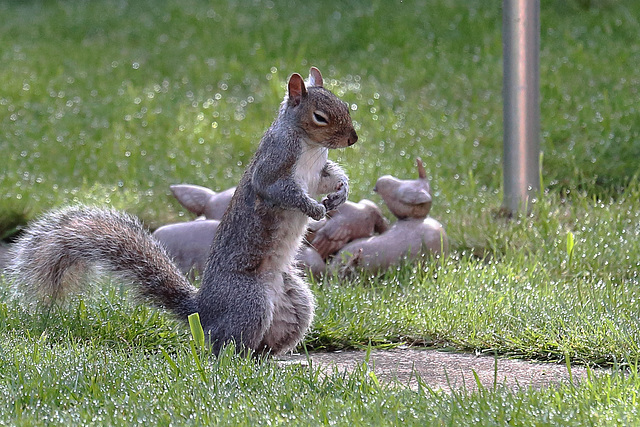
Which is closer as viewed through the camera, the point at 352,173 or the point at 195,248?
the point at 195,248

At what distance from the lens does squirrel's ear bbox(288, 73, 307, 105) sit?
10.3ft

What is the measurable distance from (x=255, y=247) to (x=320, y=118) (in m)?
0.51

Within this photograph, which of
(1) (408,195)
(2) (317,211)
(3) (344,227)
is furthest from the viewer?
(3) (344,227)

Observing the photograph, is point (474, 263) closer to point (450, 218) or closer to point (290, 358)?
point (450, 218)

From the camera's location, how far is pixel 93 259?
332cm

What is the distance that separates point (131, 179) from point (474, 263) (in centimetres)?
266

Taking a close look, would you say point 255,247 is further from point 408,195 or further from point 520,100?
point 520,100

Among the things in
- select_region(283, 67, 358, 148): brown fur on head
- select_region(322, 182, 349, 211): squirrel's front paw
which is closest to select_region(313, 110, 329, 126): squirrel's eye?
select_region(283, 67, 358, 148): brown fur on head

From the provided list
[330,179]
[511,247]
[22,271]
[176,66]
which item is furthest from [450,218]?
[176,66]

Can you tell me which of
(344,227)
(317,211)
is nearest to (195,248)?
(344,227)

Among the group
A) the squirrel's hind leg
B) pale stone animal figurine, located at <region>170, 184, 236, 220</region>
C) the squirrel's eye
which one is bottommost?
Result: the squirrel's hind leg

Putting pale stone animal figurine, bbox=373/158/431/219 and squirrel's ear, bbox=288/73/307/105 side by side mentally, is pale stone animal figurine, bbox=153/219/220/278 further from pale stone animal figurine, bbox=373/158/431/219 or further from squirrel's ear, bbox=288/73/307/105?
squirrel's ear, bbox=288/73/307/105

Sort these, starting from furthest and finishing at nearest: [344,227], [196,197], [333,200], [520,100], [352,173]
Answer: [352,173], [520,100], [196,197], [344,227], [333,200]

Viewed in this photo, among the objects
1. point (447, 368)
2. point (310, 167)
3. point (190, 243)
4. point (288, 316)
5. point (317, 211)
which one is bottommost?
point (447, 368)
